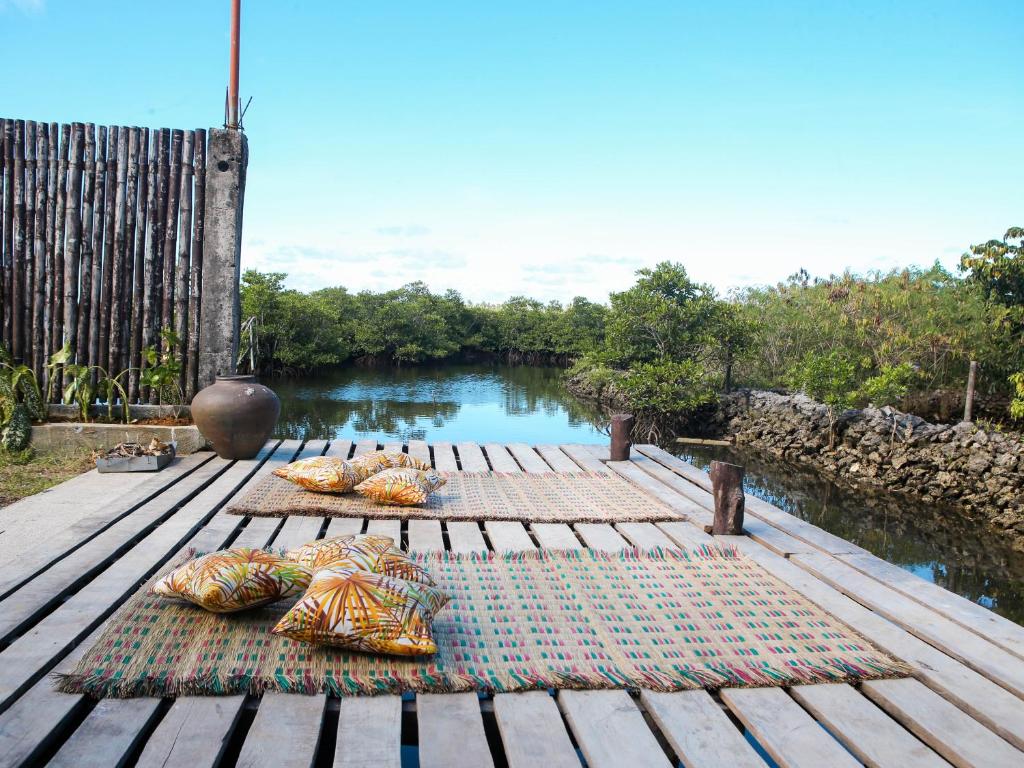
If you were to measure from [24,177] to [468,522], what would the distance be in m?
4.32

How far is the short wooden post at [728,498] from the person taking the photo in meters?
3.50

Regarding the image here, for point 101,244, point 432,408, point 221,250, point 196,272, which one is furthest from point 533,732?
point 432,408

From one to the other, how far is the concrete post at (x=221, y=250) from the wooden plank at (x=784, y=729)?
4.39m

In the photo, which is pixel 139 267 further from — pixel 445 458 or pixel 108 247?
pixel 445 458

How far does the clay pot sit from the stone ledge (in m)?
0.39

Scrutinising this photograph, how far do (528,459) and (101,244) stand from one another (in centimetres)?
Result: 350

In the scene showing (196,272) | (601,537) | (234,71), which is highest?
(234,71)

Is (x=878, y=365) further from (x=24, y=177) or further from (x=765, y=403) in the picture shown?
(x=24, y=177)

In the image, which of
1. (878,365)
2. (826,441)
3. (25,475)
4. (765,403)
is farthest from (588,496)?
(878,365)

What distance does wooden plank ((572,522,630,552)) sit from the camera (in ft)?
10.9

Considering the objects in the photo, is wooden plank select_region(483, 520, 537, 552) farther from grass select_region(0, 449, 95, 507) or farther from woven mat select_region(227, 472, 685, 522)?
grass select_region(0, 449, 95, 507)

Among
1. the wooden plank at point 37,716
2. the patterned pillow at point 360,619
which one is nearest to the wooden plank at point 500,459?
the patterned pillow at point 360,619

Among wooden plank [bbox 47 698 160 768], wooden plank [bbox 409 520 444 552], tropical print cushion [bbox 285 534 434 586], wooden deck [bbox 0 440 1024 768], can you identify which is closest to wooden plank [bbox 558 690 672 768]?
wooden deck [bbox 0 440 1024 768]

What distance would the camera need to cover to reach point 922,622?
2.54m
